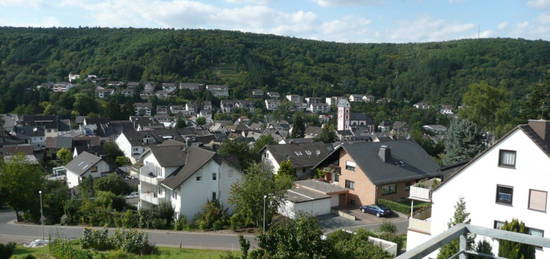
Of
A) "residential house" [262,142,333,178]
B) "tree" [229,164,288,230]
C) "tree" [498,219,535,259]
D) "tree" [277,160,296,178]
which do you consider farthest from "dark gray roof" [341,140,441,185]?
"tree" [498,219,535,259]

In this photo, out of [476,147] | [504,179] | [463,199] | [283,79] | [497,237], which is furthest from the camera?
[283,79]

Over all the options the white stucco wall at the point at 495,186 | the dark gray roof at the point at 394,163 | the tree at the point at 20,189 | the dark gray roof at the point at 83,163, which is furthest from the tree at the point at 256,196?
the dark gray roof at the point at 83,163

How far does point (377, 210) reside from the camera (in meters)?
30.2

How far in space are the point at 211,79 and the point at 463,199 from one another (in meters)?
148

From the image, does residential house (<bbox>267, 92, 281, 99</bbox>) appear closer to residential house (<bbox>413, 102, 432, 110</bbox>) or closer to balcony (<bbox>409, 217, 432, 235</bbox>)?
residential house (<bbox>413, 102, 432, 110</bbox>)

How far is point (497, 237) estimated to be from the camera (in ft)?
9.93

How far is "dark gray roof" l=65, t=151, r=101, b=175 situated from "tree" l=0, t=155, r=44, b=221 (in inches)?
316

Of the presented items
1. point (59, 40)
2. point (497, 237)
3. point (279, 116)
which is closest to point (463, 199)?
point (497, 237)

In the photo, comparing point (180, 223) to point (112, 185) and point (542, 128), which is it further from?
point (542, 128)

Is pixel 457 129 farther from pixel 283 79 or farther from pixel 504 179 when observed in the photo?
pixel 283 79

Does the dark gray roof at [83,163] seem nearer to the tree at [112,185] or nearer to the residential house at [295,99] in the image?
the tree at [112,185]

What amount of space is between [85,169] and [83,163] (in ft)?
5.73

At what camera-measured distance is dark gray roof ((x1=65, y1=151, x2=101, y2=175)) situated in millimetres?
42438

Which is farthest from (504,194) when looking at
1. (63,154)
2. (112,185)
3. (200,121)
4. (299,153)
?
(200,121)
